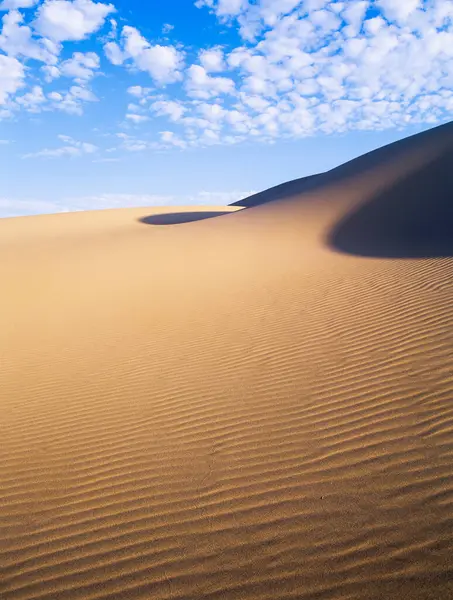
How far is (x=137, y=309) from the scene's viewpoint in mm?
9719

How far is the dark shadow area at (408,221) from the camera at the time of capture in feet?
42.9

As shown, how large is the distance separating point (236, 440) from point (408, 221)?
1348 cm

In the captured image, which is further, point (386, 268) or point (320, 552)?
point (386, 268)

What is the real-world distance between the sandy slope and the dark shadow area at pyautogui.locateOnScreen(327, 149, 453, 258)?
8.00 feet

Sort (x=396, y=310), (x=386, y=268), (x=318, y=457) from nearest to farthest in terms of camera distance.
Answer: (x=318, y=457)
(x=396, y=310)
(x=386, y=268)

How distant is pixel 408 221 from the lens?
50.6 ft

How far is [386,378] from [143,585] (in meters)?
3.33

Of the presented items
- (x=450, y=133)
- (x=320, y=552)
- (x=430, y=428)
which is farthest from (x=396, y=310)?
A: (x=450, y=133)

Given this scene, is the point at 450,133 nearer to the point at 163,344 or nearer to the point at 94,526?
the point at 163,344

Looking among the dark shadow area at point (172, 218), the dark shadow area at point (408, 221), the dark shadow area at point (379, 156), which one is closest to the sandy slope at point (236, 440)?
the dark shadow area at point (408, 221)

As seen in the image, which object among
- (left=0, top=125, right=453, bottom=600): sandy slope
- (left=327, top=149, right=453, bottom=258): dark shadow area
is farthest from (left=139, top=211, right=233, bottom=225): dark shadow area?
(left=0, top=125, right=453, bottom=600): sandy slope

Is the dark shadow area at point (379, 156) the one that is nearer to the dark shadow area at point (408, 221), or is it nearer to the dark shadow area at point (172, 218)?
the dark shadow area at point (408, 221)

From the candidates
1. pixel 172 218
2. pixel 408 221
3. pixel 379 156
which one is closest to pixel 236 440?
pixel 408 221

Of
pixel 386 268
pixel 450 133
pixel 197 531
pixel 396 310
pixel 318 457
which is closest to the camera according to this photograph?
pixel 197 531
